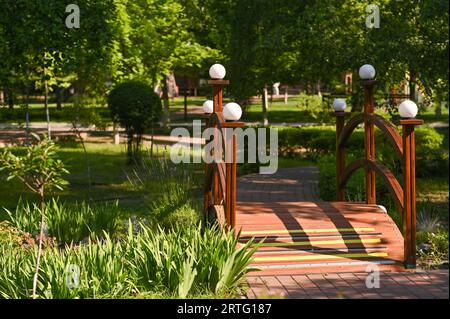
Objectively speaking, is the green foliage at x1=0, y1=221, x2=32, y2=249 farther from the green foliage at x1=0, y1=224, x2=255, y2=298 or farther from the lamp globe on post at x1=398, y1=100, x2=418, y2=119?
the lamp globe on post at x1=398, y1=100, x2=418, y2=119

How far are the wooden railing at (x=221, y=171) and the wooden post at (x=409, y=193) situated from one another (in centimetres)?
201

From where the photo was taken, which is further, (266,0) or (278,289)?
(266,0)

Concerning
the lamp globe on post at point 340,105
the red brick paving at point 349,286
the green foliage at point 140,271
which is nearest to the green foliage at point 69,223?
the green foliage at point 140,271

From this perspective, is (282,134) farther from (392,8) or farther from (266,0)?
(392,8)

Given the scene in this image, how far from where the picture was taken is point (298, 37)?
16344mm

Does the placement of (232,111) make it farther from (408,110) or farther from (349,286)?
(349,286)

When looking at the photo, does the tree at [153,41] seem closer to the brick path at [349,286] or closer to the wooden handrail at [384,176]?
the wooden handrail at [384,176]

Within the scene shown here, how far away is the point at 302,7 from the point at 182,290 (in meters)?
10.9

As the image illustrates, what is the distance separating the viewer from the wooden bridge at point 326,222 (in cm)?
885

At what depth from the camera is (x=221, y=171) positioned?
9.41m

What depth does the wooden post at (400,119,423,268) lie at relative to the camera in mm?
8875

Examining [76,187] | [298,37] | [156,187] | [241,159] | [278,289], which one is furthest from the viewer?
[241,159]

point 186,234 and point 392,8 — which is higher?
point 392,8

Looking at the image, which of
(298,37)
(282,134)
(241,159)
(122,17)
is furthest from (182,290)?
(122,17)
